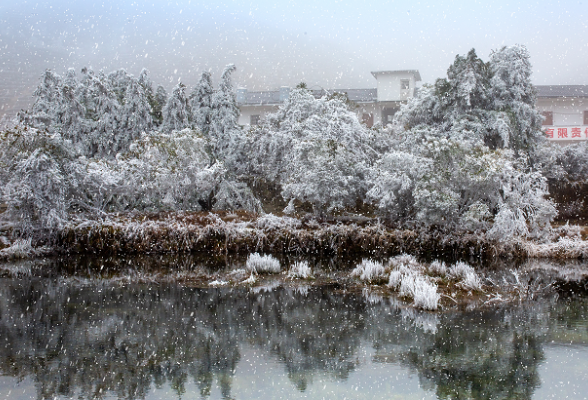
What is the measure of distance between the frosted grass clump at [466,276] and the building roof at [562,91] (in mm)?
29967

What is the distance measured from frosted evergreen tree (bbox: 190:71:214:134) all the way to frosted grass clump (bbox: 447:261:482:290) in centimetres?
1711

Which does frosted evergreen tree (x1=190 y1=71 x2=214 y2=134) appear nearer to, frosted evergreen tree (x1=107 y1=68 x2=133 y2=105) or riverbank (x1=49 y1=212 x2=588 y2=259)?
frosted evergreen tree (x1=107 y1=68 x2=133 y2=105)

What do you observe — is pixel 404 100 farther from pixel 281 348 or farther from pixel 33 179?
pixel 281 348

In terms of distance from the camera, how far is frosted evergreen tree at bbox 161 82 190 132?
27.1m

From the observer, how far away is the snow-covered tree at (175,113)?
27078 mm

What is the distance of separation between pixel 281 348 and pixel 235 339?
3.23 feet

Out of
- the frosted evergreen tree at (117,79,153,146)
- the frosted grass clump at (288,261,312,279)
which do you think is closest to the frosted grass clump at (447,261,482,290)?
the frosted grass clump at (288,261,312,279)

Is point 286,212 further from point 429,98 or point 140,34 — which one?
point 140,34

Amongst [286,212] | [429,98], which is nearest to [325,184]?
[286,212]

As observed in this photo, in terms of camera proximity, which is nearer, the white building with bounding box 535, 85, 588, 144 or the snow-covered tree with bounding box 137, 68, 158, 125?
the snow-covered tree with bounding box 137, 68, 158, 125

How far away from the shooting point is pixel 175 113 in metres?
27.1

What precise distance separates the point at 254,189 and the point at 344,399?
66.7ft

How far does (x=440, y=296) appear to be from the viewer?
12.4m

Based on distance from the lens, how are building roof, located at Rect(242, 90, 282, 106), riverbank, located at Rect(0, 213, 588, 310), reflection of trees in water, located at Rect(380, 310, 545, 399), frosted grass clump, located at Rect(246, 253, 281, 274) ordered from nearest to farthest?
reflection of trees in water, located at Rect(380, 310, 545, 399) < riverbank, located at Rect(0, 213, 588, 310) < frosted grass clump, located at Rect(246, 253, 281, 274) < building roof, located at Rect(242, 90, 282, 106)
